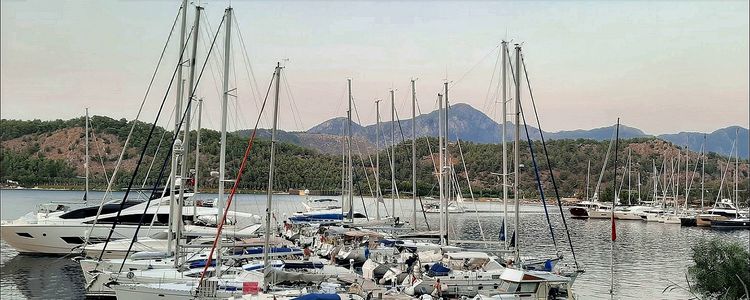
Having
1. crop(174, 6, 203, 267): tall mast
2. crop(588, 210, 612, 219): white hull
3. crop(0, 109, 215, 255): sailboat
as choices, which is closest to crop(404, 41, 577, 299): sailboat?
crop(174, 6, 203, 267): tall mast

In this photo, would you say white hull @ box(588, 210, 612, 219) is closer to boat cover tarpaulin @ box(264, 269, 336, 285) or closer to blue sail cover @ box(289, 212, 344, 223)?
blue sail cover @ box(289, 212, 344, 223)

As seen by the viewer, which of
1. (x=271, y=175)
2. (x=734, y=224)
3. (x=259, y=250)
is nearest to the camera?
(x=271, y=175)

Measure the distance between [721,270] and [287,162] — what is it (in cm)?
8893

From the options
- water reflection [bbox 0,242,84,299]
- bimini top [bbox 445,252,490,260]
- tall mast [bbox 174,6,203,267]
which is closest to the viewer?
tall mast [bbox 174,6,203,267]

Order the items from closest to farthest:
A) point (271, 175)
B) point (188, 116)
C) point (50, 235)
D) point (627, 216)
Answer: point (271, 175) → point (188, 116) → point (50, 235) → point (627, 216)

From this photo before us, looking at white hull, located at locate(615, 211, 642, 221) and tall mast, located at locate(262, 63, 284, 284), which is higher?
tall mast, located at locate(262, 63, 284, 284)

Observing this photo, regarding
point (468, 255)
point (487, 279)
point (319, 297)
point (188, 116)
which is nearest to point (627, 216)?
point (468, 255)

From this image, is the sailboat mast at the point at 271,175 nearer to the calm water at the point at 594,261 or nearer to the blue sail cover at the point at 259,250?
the blue sail cover at the point at 259,250

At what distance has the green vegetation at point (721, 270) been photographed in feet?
88.2

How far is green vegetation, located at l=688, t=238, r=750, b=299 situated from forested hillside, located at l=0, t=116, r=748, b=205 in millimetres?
26054

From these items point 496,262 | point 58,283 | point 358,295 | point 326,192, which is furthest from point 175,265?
point 326,192

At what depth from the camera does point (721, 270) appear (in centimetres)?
2742

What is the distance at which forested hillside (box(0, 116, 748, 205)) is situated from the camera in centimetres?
7506

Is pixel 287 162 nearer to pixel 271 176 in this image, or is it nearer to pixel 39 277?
pixel 39 277
